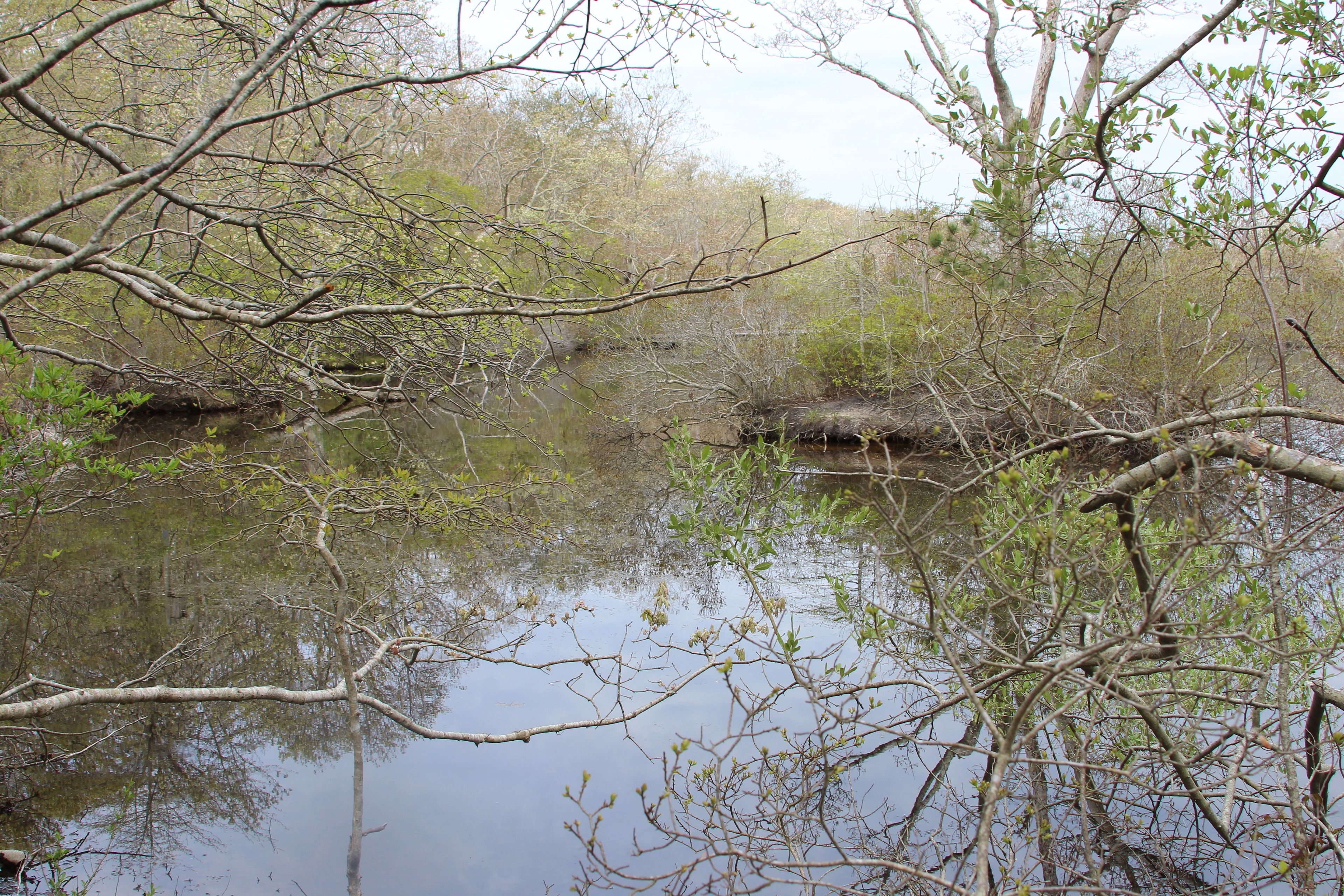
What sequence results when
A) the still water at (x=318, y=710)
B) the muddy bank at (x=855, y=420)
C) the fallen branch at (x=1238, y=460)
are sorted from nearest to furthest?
the fallen branch at (x=1238, y=460) < the still water at (x=318, y=710) < the muddy bank at (x=855, y=420)

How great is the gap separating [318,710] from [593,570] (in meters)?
3.50

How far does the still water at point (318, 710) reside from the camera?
430 cm

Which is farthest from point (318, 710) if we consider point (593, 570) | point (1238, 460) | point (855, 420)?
point (855, 420)

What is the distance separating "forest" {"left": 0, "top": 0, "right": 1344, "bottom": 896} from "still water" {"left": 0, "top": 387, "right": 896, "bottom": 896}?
3cm

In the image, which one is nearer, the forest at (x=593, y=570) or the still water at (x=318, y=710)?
the forest at (x=593, y=570)

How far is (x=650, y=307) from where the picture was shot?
18.5 meters

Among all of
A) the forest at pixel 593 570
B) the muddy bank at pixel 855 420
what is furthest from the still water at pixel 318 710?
the muddy bank at pixel 855 420

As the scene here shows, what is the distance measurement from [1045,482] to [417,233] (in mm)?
3385

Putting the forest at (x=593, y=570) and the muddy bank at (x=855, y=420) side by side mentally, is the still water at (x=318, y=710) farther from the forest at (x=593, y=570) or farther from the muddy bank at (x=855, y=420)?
the muddy bank at (x=855, y=420)

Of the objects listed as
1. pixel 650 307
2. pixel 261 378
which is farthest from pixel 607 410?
pixel 261 378

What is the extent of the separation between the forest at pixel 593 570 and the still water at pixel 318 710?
0.11 ft

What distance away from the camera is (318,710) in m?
5.84

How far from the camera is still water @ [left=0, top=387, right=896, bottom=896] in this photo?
14.1ft

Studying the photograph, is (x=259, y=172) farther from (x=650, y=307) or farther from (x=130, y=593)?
(x=650, y=307)
